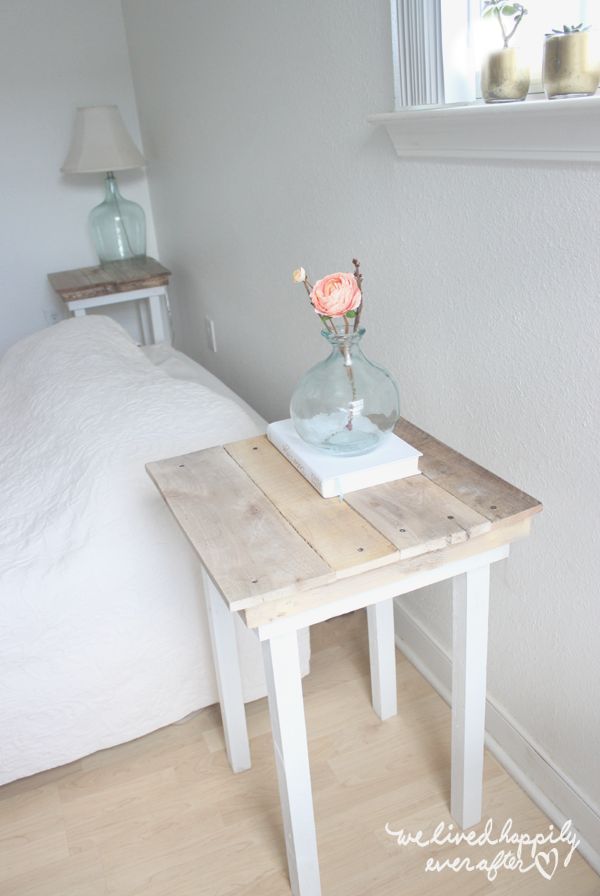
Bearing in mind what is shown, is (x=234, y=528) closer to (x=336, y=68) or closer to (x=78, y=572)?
(x=78, y=572)

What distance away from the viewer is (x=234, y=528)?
3.81 ft

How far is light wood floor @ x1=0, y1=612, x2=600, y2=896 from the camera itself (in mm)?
1354

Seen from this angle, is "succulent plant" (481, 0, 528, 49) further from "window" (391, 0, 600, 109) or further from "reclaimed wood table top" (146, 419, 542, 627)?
"reclaimed wood table top" (146, 419, 542, 627)

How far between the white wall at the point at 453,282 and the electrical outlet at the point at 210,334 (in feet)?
1.79

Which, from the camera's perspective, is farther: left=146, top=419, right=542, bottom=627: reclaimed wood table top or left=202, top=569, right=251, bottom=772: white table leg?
left=202, top=569, right=251, bottom=772: white table leg

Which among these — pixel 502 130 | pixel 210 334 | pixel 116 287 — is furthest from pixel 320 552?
pixel 116 287

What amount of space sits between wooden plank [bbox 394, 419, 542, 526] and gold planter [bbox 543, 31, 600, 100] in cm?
55

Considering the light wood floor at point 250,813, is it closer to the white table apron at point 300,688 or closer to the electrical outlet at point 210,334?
the white table apron at point 300,688

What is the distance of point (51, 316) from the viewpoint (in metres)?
3.44

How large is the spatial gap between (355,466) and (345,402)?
10 centimetres

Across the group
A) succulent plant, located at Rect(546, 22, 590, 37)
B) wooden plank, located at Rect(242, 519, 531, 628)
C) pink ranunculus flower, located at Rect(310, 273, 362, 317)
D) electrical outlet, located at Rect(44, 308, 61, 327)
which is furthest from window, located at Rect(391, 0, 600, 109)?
electrical outlet, located at Rect(44, 308, 61, 327)

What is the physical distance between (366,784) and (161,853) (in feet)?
1.32

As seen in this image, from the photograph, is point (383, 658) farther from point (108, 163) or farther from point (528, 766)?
point (108, 163)

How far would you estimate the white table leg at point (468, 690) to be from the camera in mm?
1222
